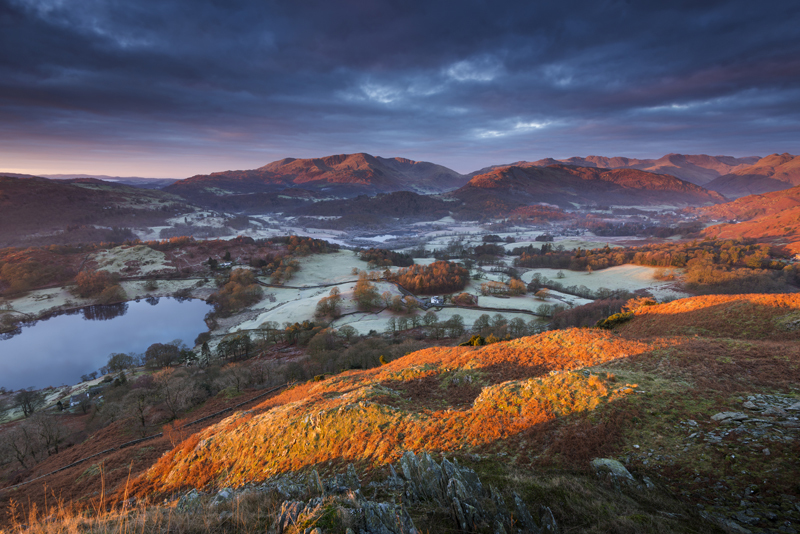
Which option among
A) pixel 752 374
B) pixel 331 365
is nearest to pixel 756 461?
pixel 752 374

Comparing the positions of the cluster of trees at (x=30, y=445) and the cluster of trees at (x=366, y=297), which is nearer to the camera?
the cluster of trees at (x=30, y=445)

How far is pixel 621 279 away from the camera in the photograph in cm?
10600

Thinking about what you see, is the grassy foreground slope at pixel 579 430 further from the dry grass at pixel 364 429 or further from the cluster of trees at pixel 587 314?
the cluster of trees at pixel 587 314

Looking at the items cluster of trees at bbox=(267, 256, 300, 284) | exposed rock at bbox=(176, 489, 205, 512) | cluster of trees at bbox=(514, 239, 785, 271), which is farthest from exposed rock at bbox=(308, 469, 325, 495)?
cluster of trees at bbox=(514, 239, 785, 271)

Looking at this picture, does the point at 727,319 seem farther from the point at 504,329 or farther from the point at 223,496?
the point at 504,329

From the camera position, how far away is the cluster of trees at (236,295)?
8838 cm

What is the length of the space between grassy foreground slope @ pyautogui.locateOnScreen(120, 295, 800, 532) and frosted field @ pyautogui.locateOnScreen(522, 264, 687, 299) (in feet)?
291

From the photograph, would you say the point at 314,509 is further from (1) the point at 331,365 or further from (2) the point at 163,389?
(1) the point at 331,365

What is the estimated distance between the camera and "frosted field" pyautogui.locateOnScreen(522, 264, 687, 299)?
8871cm

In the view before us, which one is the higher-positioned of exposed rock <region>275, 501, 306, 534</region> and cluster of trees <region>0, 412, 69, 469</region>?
exposed rock <region>275, 501, 306, 534</region>

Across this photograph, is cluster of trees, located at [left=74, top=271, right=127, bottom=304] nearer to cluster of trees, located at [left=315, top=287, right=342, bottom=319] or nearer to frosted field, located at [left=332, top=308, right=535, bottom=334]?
cluster of trees, located at [left=315, top=287, right=342, bottom=319]

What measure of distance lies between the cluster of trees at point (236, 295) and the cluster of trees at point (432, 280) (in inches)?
1782

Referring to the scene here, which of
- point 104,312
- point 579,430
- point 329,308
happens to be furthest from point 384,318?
point 104,312

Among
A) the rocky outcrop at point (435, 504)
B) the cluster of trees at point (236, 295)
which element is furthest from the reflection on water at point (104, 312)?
the rocky outcrop at point (435, 504)
